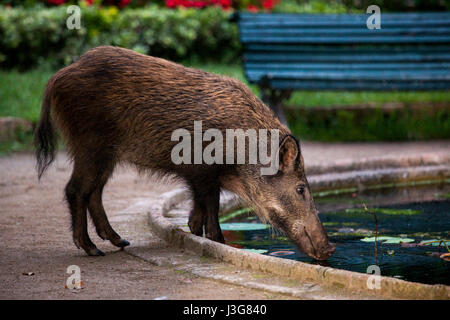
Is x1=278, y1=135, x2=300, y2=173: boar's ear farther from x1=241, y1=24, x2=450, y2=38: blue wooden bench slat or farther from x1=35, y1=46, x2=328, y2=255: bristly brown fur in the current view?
x1=241, y1=24, x2=450, y2=38: blue wooden bench slat

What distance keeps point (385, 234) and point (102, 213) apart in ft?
6.88

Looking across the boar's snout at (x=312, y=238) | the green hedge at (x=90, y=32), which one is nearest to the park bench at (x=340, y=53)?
the green hedge at (x=90, y=32)

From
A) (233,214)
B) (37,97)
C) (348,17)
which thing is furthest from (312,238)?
(37,97)

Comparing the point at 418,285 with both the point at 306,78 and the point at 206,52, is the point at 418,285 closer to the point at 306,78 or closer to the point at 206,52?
the point at 306,78

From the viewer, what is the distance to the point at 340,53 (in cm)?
1038

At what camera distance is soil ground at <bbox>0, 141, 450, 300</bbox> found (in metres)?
4.00

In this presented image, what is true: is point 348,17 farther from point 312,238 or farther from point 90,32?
point 312,238

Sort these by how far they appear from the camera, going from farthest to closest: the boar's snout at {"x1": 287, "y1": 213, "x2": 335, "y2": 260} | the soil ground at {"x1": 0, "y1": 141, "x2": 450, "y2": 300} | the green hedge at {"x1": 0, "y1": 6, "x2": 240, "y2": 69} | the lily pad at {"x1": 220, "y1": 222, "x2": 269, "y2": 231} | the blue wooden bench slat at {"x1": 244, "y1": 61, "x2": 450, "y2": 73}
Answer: the green hedge at {"x1": 0, "y1": 6, "x2": 240, "y2": 69} → the blue wooden bench slat at {"x1": 244, "y1": 61, "x2": 450, "y2": 73} → the lily pad at {"x1": 220, "y1": 222, "x2": 269, "y2": 231} → the boar's snout at {"x1": 287, "y1": 213, "x2": 335, "y2": 260} → the soil ground at {"x1": 0, "y1": 141, "x2": 450, "y2": 300}

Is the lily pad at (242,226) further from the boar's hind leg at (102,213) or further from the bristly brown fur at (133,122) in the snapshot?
the boar's hind leg at (102,213)

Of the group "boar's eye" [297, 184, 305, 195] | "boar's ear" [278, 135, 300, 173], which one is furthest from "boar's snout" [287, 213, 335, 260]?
"boar's ear" [278, 135, 300, 173]

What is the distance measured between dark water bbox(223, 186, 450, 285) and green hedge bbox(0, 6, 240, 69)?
720cm

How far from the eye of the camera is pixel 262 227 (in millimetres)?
5961
